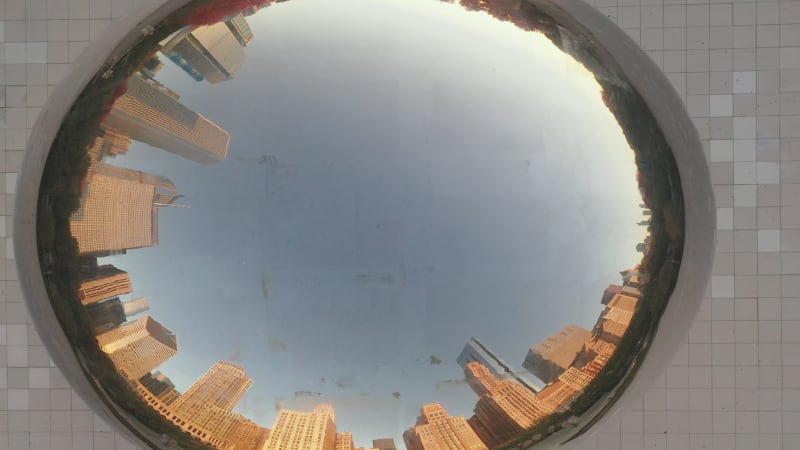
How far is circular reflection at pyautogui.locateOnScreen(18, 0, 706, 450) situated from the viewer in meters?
0.67

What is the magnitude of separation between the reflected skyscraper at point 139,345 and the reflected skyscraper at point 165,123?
26cm

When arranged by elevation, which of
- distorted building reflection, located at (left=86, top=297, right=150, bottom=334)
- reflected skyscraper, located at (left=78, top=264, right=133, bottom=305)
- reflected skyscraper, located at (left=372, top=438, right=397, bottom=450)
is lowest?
reflected skyscraper, located at (left=372, top=438, right=397, bottom=450)

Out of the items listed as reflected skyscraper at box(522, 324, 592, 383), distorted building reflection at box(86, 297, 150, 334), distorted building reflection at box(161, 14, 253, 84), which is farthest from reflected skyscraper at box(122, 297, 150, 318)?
reflected skyscraper at box(522, 324, 592, 383)

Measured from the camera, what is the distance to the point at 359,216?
0.66 metres

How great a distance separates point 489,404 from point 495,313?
16 cm

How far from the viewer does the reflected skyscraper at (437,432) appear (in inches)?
29.3

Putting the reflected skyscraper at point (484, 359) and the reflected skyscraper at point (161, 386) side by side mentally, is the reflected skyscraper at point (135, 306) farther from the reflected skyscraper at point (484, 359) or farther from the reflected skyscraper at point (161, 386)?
the reflected skyscraper at point (484, 359)

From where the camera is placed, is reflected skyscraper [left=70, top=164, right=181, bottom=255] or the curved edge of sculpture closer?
reflected skyscraper [left=70, top=164, right=181, bottom=255]

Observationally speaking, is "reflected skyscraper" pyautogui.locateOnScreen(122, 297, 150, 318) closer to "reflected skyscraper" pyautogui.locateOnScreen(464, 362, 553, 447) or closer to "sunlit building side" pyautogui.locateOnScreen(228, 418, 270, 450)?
"sunlit building side" pyautogui.locateOnScreen(228, 418, 270, 450)

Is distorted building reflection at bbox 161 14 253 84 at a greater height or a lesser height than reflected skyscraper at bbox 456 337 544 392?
greater

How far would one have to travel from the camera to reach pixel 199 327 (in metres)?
0.71

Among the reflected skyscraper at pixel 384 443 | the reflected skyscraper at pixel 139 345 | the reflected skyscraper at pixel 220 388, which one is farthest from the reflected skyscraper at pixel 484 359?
the reflected skyscraper at pixel 139 345

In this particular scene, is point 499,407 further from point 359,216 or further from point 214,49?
point 214,49

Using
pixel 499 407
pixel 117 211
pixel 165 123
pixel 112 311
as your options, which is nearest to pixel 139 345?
pixel 112 311
